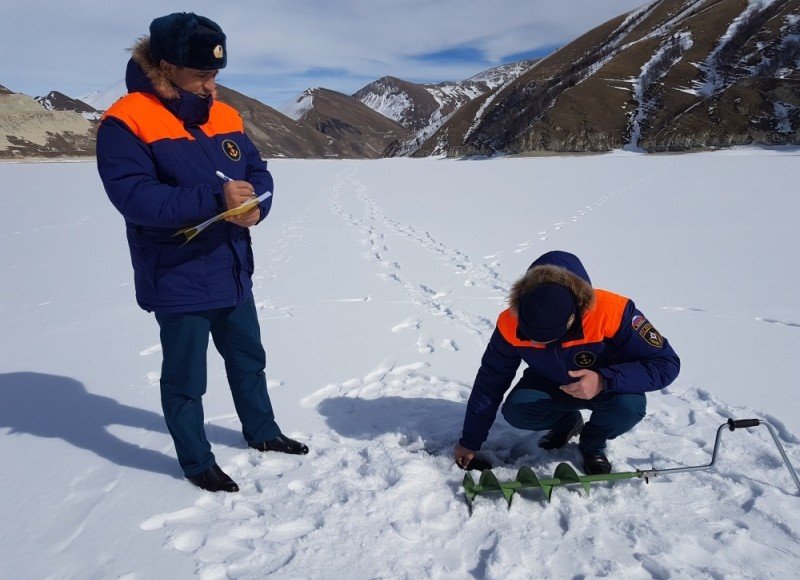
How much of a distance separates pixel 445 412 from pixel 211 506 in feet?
5.10

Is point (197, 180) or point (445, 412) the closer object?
point (197, 180)

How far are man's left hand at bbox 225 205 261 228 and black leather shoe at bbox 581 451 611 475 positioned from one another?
2107 mm

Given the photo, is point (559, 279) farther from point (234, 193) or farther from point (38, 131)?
point (38, 131)

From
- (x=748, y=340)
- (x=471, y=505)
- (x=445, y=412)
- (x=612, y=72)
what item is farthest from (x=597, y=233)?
(x=612, y=72)

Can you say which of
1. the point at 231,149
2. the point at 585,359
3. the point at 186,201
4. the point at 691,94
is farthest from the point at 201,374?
the point at 691,94

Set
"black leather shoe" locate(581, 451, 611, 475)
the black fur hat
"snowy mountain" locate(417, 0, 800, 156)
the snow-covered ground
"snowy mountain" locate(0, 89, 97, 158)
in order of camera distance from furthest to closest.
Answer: "snowy mountain" locate(0, 89, 97, 158), "snowy mountain" locate(417, 0, 800, 156), "black leather shoe" locate(581, 451, 611, 475), the snow-covered ground, the black fur hat

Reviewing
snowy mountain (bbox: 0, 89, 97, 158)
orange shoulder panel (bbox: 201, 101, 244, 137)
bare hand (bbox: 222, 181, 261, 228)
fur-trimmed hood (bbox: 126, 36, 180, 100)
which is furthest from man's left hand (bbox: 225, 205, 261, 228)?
snowy mountain (bbox: 0, 89, 97, 158)

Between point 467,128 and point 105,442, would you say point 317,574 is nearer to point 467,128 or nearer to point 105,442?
point 105,442

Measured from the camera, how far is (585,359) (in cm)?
255

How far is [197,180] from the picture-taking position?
7.48 feet

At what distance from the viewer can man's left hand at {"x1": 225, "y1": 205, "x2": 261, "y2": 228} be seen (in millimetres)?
2250

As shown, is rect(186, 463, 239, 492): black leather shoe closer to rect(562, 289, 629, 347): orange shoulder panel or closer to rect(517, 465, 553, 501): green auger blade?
rect(517, 465, 553, 501): green auger blade

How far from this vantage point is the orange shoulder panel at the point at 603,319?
2.46 meters

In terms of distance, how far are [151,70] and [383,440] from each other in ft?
7.46
